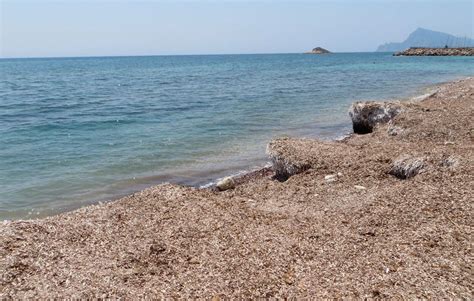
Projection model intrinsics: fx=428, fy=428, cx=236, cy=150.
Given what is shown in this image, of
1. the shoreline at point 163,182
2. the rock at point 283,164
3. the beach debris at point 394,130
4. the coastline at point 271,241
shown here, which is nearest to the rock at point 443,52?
the beach debris at point 394,130

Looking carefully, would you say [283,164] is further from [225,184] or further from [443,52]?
[443,52]

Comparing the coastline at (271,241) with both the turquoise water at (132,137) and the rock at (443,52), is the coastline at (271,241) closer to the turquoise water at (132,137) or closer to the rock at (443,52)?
the turquoise water at (132,137)

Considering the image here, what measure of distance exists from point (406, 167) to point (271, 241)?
4.65 m

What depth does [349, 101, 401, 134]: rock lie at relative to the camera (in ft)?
55.3

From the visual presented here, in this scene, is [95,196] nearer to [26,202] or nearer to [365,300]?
[26,202]

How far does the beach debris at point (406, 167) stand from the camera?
972cm

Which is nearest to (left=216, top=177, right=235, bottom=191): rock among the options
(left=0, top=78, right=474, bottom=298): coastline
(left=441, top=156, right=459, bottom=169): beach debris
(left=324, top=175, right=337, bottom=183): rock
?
(left=0, top=78, right=474, bottom=298): coastline

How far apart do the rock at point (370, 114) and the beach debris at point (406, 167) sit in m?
6.80

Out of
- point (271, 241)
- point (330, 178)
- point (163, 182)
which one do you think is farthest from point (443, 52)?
point (271, 241)

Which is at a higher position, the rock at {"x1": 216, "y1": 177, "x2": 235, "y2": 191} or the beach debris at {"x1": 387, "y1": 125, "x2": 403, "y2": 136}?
the beach debris at {"x1": 387, "y1": 125, "x2": 403, "y2": 136}

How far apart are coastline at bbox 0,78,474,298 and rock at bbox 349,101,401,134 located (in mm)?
6231

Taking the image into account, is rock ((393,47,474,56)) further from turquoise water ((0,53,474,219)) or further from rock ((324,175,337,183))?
rock ((324,175,337,183))

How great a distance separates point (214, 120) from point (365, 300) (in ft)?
62.0

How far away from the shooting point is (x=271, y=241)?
22.8 feet
